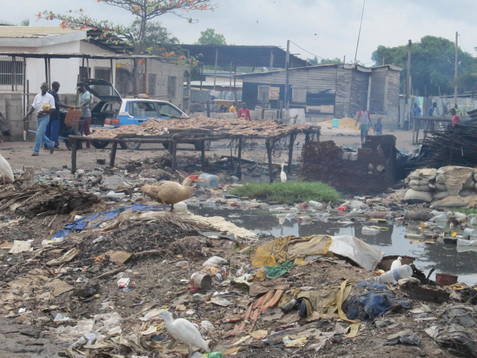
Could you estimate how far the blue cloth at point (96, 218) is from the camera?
9250 millimetres

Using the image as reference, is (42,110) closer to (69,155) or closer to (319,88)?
(69,155)

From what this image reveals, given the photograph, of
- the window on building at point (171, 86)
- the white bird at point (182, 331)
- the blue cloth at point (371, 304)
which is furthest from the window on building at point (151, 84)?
the white bird at point (182, 331)

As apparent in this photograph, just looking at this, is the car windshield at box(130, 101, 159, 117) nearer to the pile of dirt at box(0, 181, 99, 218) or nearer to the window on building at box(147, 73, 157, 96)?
the pile of dirt at box(0, 181, 99, 218)

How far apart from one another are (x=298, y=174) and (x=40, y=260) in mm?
9708

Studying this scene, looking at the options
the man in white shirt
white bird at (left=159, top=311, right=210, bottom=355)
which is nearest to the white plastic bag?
the man in white shirt

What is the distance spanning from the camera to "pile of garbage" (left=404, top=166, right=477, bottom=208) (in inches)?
546

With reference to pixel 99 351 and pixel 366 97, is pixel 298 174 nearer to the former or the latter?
pixel 99 351

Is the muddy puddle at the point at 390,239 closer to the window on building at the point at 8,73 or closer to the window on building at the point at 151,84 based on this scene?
the window on building at the point at 8,73

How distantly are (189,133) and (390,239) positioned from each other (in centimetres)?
658

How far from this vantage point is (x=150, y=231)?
8.29m

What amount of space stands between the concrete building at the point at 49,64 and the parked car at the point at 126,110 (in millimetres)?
1287

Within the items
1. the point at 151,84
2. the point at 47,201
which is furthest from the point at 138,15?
the point at 47,201

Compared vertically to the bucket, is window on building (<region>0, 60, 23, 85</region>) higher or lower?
higher

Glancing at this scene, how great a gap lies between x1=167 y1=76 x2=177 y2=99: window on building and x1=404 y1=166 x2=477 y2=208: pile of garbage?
63.1 feet
